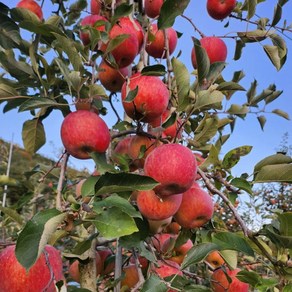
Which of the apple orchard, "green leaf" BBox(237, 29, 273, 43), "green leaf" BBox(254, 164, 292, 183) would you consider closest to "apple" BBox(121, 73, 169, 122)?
the apple orchard

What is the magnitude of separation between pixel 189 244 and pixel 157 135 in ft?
1.58

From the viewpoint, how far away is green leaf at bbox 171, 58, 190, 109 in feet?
2.99

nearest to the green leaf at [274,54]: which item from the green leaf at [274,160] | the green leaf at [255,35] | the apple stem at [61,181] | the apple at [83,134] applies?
the green leaf at [255,35]

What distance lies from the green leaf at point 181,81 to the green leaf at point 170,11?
0.10 meters

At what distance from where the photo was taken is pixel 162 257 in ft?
3.80

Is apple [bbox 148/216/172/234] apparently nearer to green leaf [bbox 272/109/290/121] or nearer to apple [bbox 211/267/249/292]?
apple [bbox 211/267/249/292]

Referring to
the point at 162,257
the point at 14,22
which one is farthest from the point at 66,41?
the point at 162,257

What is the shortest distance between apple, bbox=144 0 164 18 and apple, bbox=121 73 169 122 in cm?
45

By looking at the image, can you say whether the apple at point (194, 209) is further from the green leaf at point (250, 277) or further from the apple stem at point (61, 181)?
the apple stem at point (61, 181)

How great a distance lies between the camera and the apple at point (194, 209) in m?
0.99

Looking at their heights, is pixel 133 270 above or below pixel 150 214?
below

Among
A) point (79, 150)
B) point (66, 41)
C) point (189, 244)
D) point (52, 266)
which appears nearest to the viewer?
point (52, 266)

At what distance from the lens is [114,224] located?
0.68m

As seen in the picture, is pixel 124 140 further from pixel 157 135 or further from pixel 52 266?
pixel 52 266
